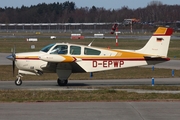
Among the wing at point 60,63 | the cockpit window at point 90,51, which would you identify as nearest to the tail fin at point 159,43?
the cockpit window at point 90,51

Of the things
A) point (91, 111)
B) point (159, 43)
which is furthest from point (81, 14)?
point (91, 111)

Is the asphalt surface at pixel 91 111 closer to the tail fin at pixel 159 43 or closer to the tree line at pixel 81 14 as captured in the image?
the tail fin at pixel 159 43

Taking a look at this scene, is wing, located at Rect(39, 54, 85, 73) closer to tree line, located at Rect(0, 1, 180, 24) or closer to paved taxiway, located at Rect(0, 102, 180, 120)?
paved taxiway, located at Rect(0, 102, 180, 120)

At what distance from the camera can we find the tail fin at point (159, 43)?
800 inches

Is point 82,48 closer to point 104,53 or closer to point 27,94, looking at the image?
point 104,53

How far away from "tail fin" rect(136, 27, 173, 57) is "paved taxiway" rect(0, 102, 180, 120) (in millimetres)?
6727

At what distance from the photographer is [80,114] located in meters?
12.0

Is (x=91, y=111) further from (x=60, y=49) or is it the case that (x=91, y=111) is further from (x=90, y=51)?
(x=90, y=51)

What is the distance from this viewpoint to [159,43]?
20422 millimetres

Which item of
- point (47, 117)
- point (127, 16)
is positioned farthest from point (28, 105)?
point (127, 16)

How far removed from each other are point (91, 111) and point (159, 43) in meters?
8.86

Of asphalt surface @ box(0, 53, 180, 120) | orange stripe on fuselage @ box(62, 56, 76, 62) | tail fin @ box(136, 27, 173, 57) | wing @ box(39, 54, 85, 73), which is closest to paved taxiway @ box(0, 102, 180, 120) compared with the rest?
asphalt surface @ box(0, 53, 180, 120)

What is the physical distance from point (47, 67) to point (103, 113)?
27.0 feet

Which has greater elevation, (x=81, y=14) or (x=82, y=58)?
(x=81, y=14)
